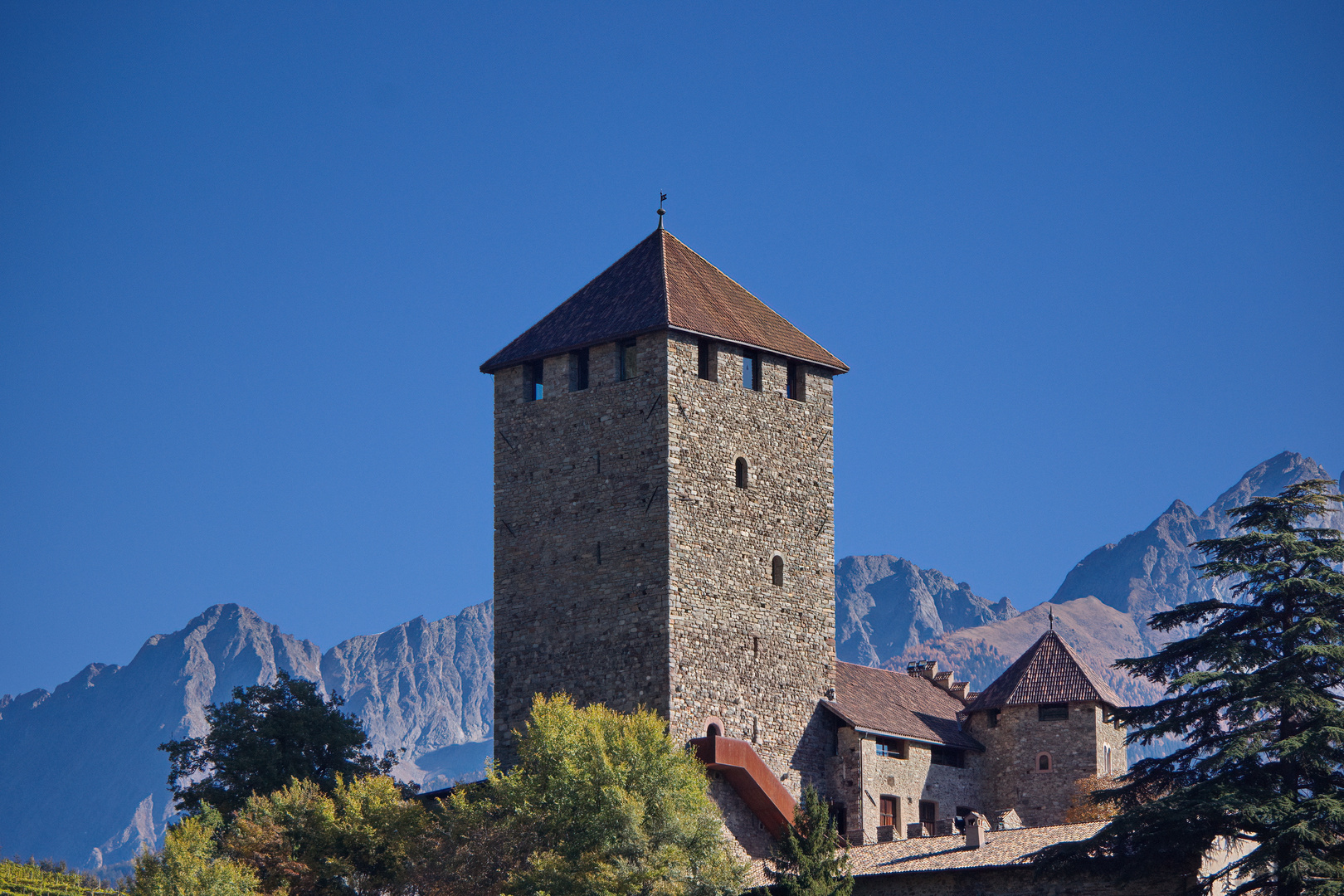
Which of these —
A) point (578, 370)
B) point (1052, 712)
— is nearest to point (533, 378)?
point (578, 370)

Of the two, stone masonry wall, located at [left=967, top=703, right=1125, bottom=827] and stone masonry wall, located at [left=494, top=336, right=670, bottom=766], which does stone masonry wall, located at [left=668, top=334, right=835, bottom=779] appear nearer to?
stone masonry wall, located at [left=494, top=336, right=670, bottom=766]

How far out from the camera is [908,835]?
50469 mm

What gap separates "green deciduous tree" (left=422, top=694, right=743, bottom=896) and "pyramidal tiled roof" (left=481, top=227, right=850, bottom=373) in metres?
12.5

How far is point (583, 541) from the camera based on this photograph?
48.9 m

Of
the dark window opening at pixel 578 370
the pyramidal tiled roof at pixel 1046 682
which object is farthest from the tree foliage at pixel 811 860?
the pyramidal tiled roof at pixel 1046 682

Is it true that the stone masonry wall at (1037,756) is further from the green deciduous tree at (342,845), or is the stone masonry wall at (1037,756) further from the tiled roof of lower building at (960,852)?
the green deciduous tree at (342,845)

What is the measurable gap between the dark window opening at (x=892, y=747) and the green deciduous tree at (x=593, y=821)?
9.98 meters

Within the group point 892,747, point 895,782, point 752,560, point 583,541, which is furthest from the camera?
point 892,747

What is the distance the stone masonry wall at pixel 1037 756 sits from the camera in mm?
54500

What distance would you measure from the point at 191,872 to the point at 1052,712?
91.4 ft

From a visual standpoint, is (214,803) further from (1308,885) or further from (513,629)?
(1308,885)

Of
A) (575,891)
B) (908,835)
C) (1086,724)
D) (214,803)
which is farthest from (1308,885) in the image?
(214,803)

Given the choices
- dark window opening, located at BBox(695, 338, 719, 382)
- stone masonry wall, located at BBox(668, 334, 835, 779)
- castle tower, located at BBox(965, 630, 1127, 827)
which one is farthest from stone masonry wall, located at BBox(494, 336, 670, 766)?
castle tower, located at BBox(965, 630, 1127, 827)

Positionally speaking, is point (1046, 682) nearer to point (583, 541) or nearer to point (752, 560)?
point (752, 560)
